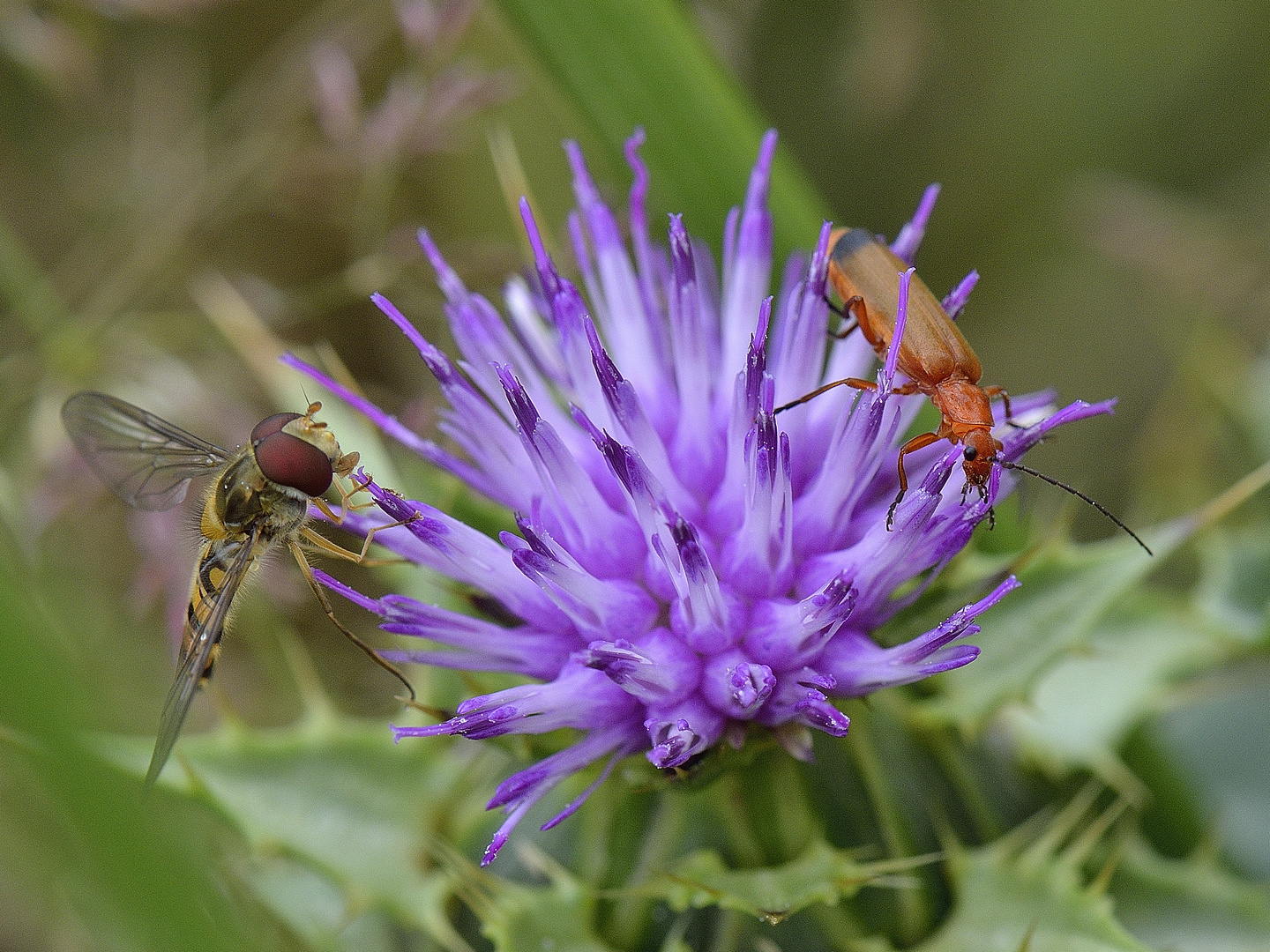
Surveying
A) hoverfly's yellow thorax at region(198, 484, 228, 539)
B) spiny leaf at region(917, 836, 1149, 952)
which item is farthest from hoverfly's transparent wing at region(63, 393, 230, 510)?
spiny leaf at region(917, 836, 1149, 952)

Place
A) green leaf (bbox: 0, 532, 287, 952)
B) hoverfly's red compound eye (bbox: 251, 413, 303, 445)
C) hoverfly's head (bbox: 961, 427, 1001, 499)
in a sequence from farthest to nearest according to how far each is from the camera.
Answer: hoverfly's red compound eye (bbox: 251, 413, 303, 445) < hoverfly's head (bbox: 961, 427, 1001, 499) < green leaf (bbox: 0, 532, 287, 952)

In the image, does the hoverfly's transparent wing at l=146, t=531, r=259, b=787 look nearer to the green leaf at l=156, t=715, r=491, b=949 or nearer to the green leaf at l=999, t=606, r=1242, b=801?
the green leaf at l=156, t=715, r=491, b=949

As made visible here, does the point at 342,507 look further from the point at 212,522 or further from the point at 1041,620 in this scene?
the point at 1041,620

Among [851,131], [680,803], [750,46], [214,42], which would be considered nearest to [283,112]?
[214,42]

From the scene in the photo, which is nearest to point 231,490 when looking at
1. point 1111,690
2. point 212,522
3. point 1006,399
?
point 212,522

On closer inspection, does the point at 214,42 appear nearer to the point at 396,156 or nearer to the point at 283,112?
the point at 283,112

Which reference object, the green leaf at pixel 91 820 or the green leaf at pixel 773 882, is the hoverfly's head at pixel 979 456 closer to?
the green leaf at pixel 773 882

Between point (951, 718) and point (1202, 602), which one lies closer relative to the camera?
point (951, 718)
